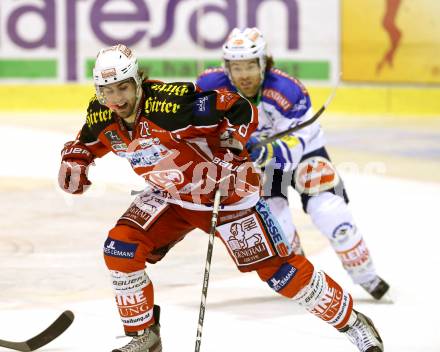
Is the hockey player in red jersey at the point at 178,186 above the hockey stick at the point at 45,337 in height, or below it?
above

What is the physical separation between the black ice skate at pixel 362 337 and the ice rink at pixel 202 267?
0.28 meters

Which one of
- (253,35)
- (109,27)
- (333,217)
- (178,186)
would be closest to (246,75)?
(253,35)

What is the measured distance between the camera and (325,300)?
4.70 m

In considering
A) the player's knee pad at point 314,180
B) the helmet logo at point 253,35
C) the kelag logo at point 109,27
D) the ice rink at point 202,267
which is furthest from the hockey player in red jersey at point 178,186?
the kelag logo at point 109,27

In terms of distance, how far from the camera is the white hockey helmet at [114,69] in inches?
178

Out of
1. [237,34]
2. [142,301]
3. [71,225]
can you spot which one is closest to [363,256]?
[237,34]

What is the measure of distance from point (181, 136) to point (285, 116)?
1612mm

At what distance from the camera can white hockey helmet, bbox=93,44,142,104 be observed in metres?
4.53

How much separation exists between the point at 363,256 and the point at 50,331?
1.88 metres

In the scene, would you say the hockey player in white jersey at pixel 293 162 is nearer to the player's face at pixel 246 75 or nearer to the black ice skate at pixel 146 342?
the player's face at pixel 246 75

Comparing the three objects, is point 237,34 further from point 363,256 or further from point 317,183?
point 363,256

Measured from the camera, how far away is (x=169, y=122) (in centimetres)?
457

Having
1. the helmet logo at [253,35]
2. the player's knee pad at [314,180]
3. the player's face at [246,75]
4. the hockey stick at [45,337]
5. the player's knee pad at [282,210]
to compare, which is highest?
the helmet logo at [253,35]

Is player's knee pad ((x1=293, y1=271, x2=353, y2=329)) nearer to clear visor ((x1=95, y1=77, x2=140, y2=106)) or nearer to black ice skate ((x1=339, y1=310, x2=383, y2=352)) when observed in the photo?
black ice skate ((x1=339, y1=310, x2=383, y2=352))
